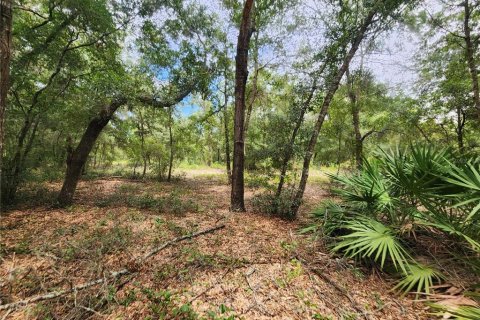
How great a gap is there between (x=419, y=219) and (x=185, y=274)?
11.5ft

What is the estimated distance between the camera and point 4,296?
2.45 metres

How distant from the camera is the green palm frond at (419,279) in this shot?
258 cm

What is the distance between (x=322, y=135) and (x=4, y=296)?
40.4 ft

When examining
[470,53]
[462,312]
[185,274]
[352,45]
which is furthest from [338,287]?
[470,53]

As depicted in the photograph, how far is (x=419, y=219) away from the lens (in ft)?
10.0

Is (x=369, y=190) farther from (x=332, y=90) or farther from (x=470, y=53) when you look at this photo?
(x=470, y=53)

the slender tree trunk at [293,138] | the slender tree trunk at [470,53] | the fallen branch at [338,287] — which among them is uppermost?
the slender tree trunk at [470,53]

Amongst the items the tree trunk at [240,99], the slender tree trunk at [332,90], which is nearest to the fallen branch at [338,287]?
the slender tree trunk at [332,90]

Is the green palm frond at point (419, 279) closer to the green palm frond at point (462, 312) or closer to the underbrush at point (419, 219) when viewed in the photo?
the underbrush at point (419, 219)

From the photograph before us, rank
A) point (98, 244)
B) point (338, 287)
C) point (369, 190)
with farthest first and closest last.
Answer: point (369, 190)
point (98, 244)
point (338, 287)

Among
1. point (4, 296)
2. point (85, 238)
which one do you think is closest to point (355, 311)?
point (4, 296)

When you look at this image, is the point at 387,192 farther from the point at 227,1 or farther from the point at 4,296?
the point at 227,1

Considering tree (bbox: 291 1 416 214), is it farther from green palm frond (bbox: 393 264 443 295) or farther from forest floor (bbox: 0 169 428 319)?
green palm frond (bbox: 393 264 443 295)

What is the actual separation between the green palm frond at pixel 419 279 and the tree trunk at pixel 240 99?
147 inches
